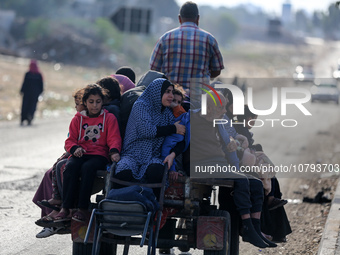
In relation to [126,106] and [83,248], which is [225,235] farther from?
[126,106]

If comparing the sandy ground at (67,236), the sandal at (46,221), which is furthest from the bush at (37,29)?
the sandal at (46,221)

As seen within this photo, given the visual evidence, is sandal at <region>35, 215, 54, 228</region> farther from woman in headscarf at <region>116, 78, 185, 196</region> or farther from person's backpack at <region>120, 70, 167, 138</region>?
person's backpack at <region>120, 70, 167, 138</region>

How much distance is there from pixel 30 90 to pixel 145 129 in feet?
54.6

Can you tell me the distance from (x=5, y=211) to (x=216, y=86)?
3434mm

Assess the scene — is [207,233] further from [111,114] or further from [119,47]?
[119,47]

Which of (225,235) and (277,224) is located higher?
(277,224)

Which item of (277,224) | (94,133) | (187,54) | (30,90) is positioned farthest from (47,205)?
(30,90)

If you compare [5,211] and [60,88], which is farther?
[60,88]

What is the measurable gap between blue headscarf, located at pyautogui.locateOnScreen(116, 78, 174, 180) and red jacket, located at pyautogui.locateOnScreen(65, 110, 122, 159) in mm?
135

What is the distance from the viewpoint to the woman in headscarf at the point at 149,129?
6.02 m

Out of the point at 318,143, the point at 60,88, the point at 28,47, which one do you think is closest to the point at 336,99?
the point at 60,88

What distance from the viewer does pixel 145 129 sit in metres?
6.10

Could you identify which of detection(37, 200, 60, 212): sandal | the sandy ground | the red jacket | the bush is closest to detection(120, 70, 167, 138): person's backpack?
the red jacket

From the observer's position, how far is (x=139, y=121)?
20.1 feet
